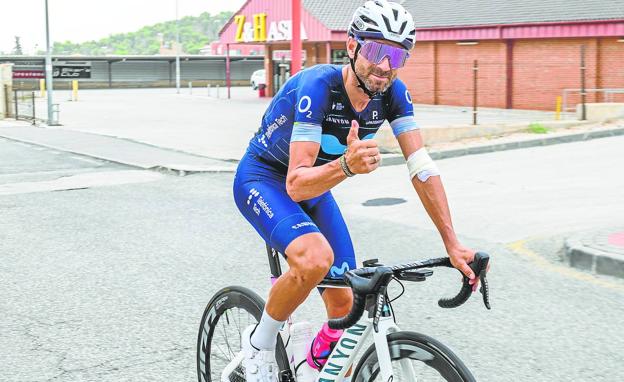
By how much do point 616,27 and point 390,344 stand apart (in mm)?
30128

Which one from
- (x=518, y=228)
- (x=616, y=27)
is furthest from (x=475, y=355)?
(x=616, y=27)

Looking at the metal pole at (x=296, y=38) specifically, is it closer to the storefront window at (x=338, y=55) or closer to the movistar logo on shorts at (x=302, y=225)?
the movistar logo on shorts at (x=302, y=225)

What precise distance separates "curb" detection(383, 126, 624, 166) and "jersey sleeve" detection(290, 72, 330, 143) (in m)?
12.7

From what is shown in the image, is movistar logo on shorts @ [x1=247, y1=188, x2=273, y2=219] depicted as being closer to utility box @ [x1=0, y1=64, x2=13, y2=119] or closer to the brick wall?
the brick wall

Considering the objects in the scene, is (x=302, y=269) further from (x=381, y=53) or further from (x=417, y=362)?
(x=381, y=53)

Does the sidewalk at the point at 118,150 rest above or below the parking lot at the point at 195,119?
below

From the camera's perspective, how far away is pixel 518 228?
987 cm

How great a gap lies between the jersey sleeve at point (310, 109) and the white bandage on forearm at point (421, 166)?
420mm

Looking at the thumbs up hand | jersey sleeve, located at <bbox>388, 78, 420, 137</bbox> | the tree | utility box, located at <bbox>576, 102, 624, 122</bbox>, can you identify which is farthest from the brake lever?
the tree

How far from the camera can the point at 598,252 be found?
25.7 ft

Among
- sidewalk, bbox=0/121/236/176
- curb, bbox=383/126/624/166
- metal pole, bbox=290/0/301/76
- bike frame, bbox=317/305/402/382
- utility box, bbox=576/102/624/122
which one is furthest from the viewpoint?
utility box, bbox=576/102/624/122

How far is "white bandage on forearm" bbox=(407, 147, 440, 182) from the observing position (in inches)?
140

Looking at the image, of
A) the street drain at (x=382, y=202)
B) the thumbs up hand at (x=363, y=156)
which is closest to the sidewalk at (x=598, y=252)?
the street drain at (x=382, y=202)

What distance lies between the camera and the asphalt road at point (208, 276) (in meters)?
5.44
